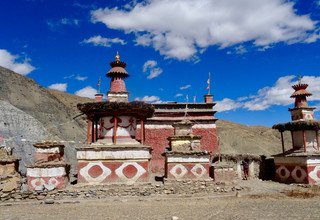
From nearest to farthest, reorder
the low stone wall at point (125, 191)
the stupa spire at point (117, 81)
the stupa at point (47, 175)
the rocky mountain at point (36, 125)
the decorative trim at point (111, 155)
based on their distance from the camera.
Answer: the low stone wall at point (125, 191)
the stupa at point (47, 175)
the decorative trim at point (111, 155)
the stupa spire at point (117, 81)
the rocky mountain at point (36, 125)

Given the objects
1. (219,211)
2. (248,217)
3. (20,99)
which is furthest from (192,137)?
(20,99)

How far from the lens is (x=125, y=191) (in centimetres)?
Answer: 1802

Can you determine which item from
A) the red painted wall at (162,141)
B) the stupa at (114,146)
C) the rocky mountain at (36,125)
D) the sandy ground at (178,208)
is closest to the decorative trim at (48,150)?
the stupa at (114,146)

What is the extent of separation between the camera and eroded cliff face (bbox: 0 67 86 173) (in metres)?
32.3

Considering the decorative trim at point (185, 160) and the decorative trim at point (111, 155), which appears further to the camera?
the decorative trim at point (185, 160)

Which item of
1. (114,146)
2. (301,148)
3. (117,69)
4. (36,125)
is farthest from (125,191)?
(36,125)

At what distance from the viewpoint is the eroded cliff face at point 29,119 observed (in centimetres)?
3228

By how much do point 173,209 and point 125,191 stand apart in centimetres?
452

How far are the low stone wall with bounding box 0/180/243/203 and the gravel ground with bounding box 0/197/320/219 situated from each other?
33.9 inches

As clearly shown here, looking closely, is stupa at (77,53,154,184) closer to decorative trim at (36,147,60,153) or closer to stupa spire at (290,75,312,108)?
decorative trim at (36,147,60,153)

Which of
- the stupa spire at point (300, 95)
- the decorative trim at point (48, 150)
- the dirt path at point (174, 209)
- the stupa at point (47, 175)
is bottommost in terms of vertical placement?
the dirt path at point (174, 209)

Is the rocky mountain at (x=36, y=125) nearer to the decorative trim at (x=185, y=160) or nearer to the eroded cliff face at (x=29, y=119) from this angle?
the eroded cliff face at (x=29, y=119)

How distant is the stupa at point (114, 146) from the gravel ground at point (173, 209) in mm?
2292

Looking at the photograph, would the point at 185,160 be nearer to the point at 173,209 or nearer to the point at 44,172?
the point at 173,209
